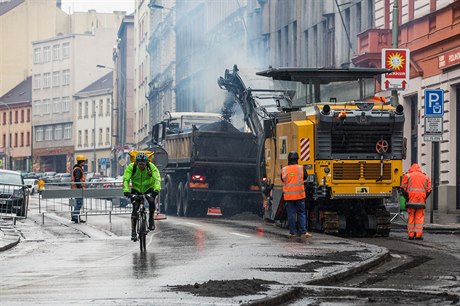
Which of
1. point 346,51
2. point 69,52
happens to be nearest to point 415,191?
point 346,51

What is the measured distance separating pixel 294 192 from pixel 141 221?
14.6 ft

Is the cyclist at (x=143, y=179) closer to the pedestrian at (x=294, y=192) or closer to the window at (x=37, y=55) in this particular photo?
the pedestrian at (x=294, y=192)

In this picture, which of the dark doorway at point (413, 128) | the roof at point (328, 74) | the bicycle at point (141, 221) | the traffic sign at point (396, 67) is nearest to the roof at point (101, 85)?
the dark doorway at point (413, 128)

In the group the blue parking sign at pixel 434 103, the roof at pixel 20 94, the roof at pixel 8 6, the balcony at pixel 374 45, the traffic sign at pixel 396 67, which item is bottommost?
the blue parking sign at pixel 434 103

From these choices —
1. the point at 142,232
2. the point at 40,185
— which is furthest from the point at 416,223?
the point at 40,185

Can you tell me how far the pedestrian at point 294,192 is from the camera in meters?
24.3

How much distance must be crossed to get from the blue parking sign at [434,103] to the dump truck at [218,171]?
7.18 m

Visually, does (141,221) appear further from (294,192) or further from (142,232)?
(294,192)

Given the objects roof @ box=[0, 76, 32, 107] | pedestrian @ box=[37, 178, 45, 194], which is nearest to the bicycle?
pedestrian @ box=[37, 178, 45, 194]

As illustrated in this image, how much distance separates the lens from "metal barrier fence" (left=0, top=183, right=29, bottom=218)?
1268 inches

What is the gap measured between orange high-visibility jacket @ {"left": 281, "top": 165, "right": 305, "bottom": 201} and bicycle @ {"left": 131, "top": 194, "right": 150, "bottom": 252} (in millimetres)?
3906

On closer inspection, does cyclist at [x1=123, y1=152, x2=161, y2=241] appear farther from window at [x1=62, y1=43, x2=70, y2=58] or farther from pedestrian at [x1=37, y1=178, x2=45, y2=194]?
window at [x1=62, y1=43, x2=70, y2=58]

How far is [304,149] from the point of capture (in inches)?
1025

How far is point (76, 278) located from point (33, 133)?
131 meters
